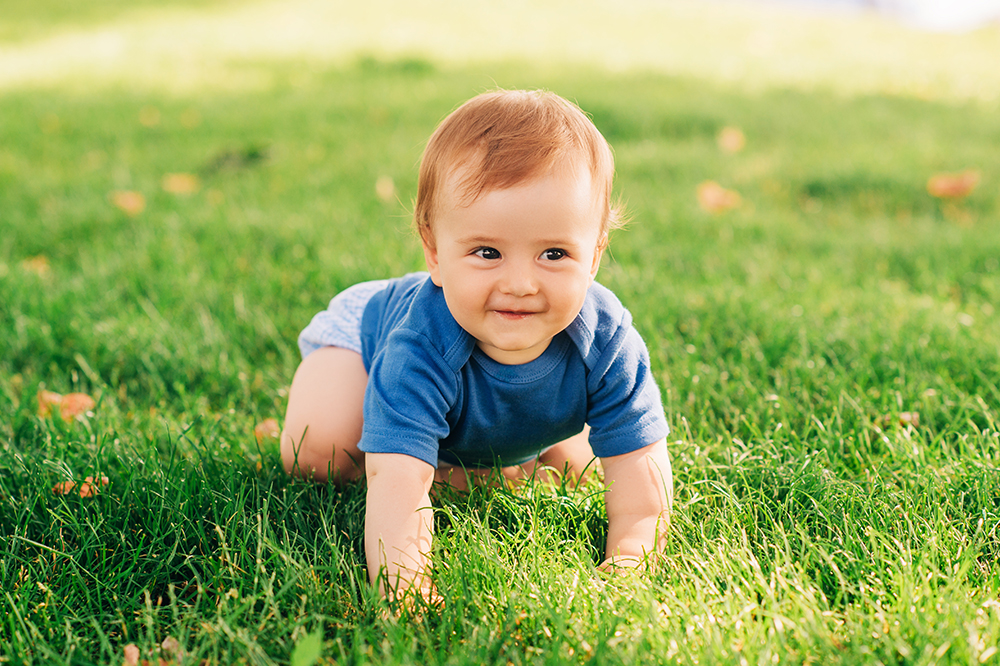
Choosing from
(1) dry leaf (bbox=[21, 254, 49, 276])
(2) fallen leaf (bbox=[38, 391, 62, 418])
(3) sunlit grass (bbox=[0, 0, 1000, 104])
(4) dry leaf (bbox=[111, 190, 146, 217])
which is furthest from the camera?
(3) sunlit grass (bbox=[0, 0, 1000, 104])

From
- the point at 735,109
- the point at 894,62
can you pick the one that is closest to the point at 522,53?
the point at 735,109

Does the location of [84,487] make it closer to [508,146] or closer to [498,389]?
[498,389]

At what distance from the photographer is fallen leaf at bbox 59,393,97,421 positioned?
2295mm

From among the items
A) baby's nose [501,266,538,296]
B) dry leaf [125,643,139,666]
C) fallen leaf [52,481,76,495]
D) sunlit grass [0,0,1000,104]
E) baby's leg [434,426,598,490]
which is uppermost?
sunlit grass [0,0,1000,104]

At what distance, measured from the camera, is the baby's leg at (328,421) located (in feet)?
6.13

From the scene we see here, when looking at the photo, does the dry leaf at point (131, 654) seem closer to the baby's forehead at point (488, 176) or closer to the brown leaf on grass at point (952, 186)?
the baby's forehead at point (488, 176)

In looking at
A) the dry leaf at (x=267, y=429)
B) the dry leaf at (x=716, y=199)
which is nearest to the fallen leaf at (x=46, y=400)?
the dry leaf at (x=267, y=429)

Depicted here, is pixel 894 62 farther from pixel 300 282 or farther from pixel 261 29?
pixel 300 282

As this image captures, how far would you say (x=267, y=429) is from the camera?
2.25m

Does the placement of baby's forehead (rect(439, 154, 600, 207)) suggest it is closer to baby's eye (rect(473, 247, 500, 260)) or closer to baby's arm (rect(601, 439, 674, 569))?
baby's eye (rect(473, 247, 500, 260))

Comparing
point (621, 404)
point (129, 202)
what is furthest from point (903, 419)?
point (129, 202)

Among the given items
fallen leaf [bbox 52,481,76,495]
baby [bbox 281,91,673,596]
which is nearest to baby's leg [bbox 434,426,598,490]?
baby [bbox 281,91,673,596]

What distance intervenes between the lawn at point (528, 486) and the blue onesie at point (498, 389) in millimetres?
168

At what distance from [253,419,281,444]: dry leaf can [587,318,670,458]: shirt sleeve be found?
878 mm
